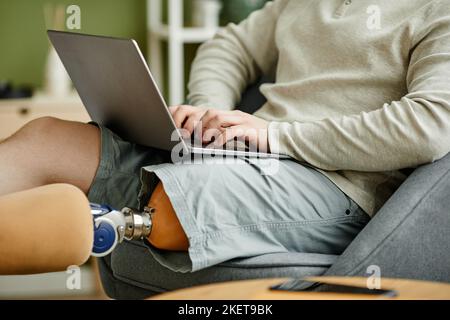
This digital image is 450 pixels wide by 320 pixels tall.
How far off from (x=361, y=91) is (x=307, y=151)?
162 millimetres

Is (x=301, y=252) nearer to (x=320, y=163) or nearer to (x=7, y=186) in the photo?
(x=320, y=163)

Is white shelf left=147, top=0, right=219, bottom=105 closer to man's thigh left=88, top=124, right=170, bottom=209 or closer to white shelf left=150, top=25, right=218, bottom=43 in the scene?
white shelf left=150, top=25, right=218, bottom=43

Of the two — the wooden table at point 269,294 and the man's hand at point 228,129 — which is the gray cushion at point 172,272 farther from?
the wooden table at point 269,294

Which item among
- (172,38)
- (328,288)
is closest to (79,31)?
(172,38)

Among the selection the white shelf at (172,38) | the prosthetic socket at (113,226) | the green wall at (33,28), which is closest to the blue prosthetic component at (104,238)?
the prosthetic socket at (113,226)

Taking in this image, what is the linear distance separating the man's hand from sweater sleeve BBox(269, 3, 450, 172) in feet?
0.06

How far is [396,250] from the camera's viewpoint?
1093 mm

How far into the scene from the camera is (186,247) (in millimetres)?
1106

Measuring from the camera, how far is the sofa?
3.56 ft

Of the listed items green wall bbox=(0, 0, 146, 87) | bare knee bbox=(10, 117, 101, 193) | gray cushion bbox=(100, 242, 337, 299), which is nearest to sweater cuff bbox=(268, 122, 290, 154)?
gray cushion bbox=(100, 242, 337, 299)

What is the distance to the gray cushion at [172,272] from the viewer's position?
1113 millimetres

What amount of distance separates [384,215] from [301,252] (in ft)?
0.48

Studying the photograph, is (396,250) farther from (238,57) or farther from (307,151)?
(238,57)

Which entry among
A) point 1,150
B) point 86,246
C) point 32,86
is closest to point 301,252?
point 86,246
